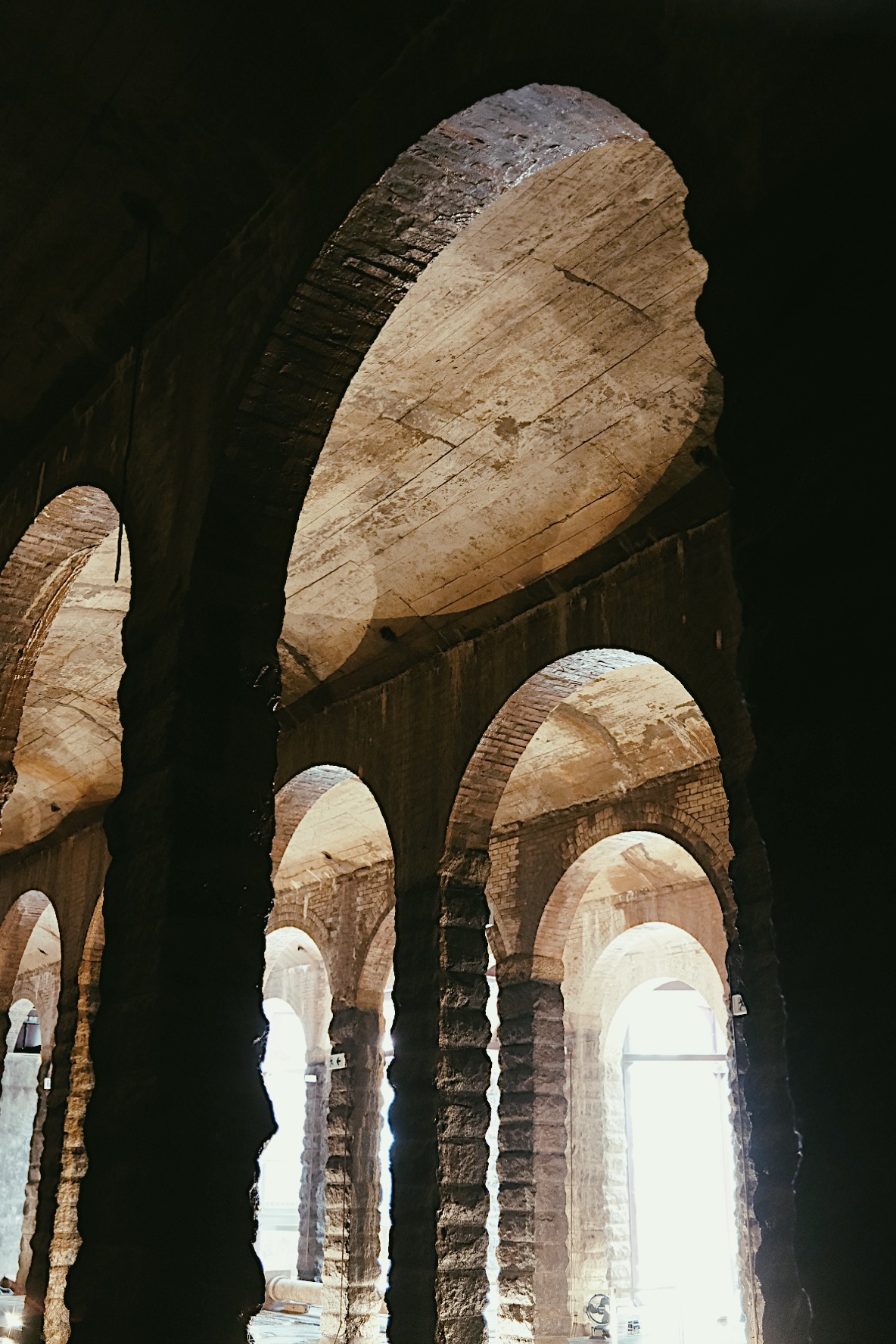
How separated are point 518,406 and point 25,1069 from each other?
19095 mm

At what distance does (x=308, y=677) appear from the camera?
1059cm

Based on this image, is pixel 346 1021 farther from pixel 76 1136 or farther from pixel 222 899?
pixel 222 899

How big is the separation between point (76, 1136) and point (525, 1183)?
16.1 ft

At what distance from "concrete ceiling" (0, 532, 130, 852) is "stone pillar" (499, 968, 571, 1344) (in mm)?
4884

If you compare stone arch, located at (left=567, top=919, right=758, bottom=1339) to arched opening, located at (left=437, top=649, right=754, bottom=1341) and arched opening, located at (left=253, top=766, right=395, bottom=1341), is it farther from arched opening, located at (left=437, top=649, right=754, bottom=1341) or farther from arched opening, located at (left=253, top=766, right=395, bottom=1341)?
arched opening, located at (left=253, top=766, right=395, bottom=1341)

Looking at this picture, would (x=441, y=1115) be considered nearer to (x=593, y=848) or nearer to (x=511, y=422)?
(x=593, y=848)

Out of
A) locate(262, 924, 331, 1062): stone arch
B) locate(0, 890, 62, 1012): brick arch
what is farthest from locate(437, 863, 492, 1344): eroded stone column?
locate(262, 924, 331, 1062): stone arch

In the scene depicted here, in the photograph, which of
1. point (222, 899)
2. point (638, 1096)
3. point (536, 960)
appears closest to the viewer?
point (222, 899)

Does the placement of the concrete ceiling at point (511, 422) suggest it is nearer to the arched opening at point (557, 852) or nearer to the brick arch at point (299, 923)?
the arched opening at point (557, 852)

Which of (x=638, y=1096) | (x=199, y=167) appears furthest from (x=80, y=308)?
(x=638, y=1096)

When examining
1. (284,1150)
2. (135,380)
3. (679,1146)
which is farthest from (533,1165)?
(284,1150)

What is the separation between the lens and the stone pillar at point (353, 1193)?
11.8 m

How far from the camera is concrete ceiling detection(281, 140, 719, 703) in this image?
621cm

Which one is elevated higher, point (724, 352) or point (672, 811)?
point (672, 811)
